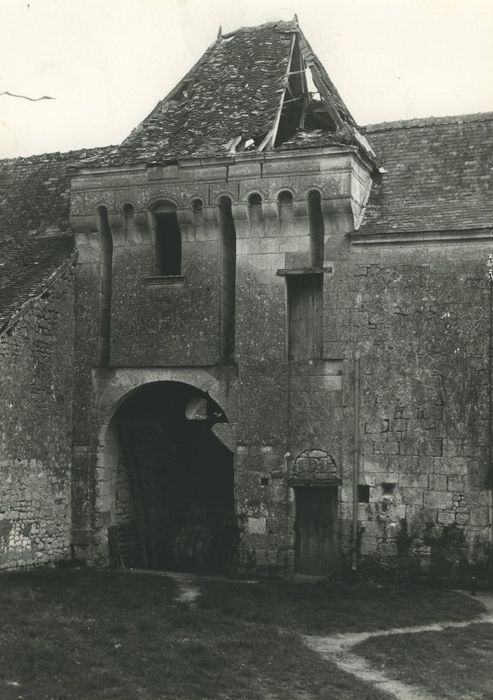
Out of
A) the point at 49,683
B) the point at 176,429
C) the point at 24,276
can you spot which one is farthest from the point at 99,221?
the point at 49,683

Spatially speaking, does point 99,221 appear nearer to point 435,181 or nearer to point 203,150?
point 203,150

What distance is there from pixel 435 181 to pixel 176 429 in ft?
24.8

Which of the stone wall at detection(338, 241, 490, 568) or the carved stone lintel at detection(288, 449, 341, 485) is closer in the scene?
the stone wall at detection(338, 241, 490, 568)

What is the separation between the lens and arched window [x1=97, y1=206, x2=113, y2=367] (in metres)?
17.9

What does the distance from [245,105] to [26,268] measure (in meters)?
5.49

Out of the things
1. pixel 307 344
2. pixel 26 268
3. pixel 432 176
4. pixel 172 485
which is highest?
pixel 432 176

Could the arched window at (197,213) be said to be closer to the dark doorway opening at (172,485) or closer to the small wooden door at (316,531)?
the dark doorway opening at (172,485)

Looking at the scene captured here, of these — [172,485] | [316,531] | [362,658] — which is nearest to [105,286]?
[172,485]

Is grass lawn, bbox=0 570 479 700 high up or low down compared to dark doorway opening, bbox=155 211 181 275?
down

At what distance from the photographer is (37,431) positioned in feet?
54.1

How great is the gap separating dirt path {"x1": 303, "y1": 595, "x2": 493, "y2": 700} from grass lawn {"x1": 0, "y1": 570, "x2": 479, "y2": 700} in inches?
9.1

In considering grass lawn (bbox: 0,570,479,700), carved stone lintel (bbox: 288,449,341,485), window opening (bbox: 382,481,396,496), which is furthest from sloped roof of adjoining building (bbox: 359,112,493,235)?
grass lawn (bbox: 0,570,479,700)

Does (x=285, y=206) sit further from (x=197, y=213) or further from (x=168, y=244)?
(x=168, y=244)

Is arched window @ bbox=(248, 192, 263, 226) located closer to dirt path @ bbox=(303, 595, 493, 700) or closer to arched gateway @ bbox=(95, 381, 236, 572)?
arched gateway @ bbox=(95, 381, 236, 572)
